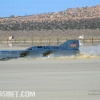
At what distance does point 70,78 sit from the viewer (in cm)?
1221

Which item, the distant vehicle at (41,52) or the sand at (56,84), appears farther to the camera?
the distant vehicle at (41,52)

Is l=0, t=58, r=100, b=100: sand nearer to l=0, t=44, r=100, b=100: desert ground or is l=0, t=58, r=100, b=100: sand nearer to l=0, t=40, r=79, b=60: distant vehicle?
l=0, t=44, r=100, b=100: desert ground

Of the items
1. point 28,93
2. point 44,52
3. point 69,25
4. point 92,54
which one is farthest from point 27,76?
point 69,25

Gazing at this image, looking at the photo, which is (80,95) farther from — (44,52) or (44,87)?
(44,52)

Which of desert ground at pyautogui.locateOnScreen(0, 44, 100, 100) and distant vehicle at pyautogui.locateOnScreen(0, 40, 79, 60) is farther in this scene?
distant vehicle at pyautogui.locateOnScreen(0, 40, 79, 60)

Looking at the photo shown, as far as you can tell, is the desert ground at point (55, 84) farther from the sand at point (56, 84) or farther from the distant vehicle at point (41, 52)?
the distant vehicle at point (41, 52)

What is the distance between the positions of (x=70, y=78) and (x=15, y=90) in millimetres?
2799

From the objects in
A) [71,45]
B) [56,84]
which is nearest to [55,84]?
[56,84]

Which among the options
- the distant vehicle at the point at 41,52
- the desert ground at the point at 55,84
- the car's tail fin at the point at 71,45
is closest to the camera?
the desert ground at the point at 55,84

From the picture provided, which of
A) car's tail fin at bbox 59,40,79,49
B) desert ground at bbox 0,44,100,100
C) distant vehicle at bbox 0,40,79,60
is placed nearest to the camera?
desert ground at bbox 0,44,100,100

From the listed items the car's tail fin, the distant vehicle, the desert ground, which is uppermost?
the car's tail fin

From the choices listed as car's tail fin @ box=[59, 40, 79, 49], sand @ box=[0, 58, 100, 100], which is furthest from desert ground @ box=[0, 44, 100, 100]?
car's tail fin @ box=[59, 40, 79, 49]

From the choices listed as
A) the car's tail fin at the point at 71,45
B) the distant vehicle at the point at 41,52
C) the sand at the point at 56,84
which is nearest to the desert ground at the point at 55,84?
the sand at the point at 56,84

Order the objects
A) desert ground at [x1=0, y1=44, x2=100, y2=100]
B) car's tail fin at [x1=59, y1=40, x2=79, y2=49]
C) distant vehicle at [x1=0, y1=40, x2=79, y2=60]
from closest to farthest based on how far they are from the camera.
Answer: desert ground at [x1=0, y1=44, x2=100, y2=100], distant vehicle at [x1=0, y1=40, x2=79, y2=60], car's tail fin at [x1=59, y1=40, x2=79, y2=49]
